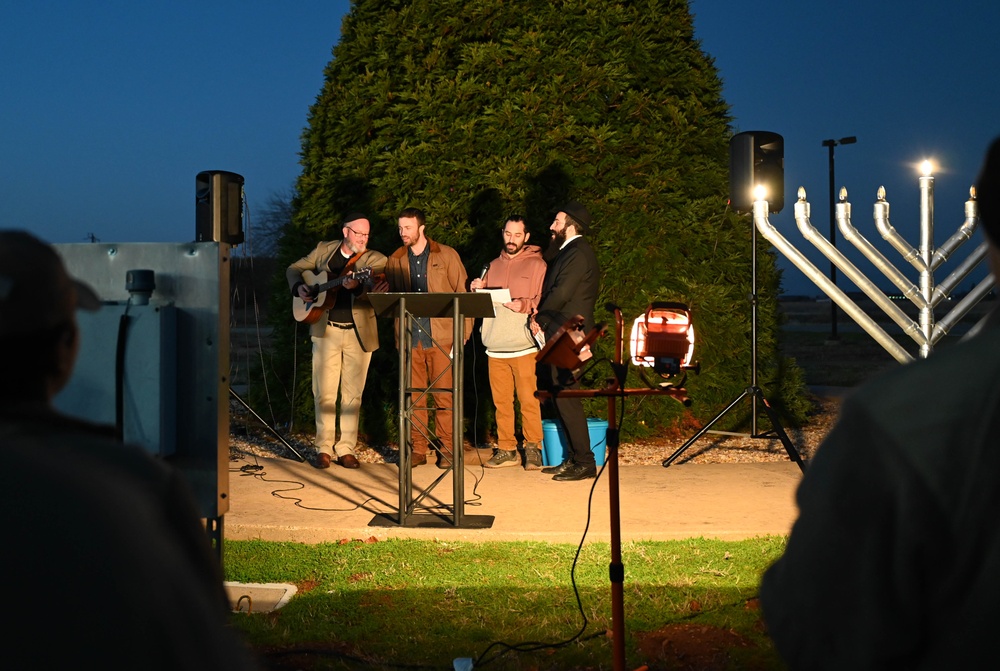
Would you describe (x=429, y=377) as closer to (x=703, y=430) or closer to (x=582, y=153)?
(x=703, y=430)

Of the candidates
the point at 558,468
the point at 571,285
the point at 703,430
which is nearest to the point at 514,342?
the point at 571,285

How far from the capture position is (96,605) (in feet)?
4.02

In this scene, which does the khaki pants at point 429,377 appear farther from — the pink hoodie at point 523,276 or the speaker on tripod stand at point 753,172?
the speaker on tripod stand at point 753,172

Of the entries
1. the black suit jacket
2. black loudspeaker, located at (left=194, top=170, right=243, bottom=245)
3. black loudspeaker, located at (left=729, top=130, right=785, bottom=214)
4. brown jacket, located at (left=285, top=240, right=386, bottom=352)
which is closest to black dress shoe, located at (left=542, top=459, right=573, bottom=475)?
the black suit jacket

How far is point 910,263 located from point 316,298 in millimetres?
4705

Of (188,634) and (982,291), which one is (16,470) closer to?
(188,634)

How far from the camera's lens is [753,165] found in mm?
8281

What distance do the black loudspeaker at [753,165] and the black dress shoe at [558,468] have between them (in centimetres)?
252

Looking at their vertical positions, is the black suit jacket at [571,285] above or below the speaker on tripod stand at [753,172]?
below

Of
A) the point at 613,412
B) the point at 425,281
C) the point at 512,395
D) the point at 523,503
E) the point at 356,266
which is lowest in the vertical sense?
the point at 523,503

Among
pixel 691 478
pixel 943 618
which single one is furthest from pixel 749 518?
pixel 943 618

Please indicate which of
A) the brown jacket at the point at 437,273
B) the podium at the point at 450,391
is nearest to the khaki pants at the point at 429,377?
the brown jacket at the point at 437,273

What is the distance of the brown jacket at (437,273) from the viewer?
28.1ft

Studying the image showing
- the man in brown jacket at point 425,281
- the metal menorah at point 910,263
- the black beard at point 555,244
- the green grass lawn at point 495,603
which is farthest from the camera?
the man in brown jacket at point 425,281
